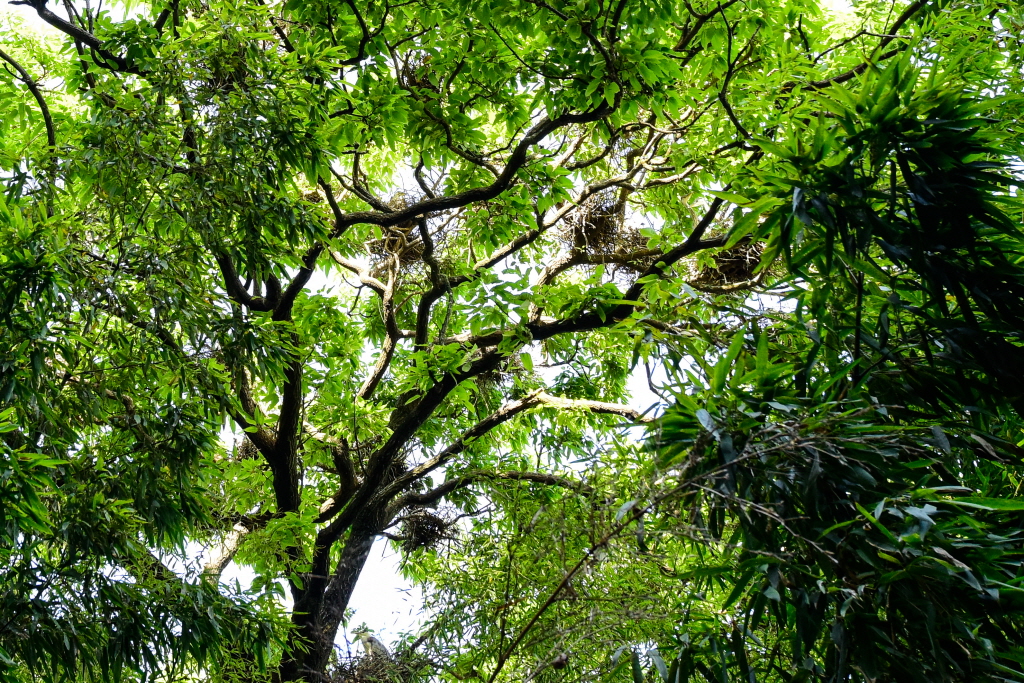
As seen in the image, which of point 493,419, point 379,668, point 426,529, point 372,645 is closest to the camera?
point 379,668

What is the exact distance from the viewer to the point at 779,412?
89.9 inches

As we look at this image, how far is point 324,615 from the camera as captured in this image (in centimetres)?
557

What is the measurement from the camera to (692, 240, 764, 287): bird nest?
17.9ft

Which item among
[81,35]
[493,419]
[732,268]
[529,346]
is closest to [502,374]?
[493,419]

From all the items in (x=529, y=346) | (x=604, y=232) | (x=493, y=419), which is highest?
(x=604, y=232)

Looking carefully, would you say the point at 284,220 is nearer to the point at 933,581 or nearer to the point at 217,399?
the point at 217,399

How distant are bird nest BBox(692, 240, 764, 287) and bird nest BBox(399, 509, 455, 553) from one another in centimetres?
223

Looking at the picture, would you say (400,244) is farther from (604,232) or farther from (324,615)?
(324,615)

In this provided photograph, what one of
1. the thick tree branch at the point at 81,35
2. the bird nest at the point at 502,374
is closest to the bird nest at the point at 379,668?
the bird nest at the point at 502,374

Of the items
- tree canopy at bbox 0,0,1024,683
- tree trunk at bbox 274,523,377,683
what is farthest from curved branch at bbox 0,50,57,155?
tree trunk at bbox 274,523,377,683

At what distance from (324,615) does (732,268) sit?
343 centimetres

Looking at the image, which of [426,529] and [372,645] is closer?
[372,645]

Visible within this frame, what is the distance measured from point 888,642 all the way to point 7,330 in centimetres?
301

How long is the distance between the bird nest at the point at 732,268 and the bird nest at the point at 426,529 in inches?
87.9
